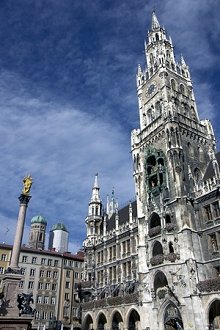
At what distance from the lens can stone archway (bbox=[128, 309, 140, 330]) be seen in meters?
41.6

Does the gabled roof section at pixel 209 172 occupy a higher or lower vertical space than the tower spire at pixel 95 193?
lower

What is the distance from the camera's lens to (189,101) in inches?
2012

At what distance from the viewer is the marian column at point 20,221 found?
87.9ft

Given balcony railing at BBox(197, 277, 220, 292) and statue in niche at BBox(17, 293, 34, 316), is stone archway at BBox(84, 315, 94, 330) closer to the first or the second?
balcony railing at BBox(197, 277, 220, 292)

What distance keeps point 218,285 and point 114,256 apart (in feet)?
73.6

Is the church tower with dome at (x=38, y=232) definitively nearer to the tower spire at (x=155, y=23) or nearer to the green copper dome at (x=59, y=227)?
the green copper dome at (x=59, y=227)

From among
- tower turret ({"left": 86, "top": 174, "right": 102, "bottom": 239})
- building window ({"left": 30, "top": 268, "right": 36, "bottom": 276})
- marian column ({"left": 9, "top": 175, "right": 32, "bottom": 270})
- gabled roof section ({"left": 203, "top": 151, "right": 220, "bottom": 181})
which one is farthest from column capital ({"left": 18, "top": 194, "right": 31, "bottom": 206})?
building window ({"left": 30, "top": 268, "right": 36, "bottom": 276})

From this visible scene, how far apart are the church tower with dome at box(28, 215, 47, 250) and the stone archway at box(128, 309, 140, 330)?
90.7m

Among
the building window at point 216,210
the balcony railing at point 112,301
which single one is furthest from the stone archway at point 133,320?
the building window at point 216,210

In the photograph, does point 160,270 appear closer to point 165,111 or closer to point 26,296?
point 26,296

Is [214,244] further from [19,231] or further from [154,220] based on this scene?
[19,231]

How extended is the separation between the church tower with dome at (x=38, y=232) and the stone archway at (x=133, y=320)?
90.7 m

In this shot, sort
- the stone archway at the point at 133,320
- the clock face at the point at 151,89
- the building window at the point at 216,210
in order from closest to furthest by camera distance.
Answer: the building window at the point at 216,210
the stone archway at the point at 133,320
the clock face at the point at 151,89

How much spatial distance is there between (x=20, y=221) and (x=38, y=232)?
109352 millimetres
